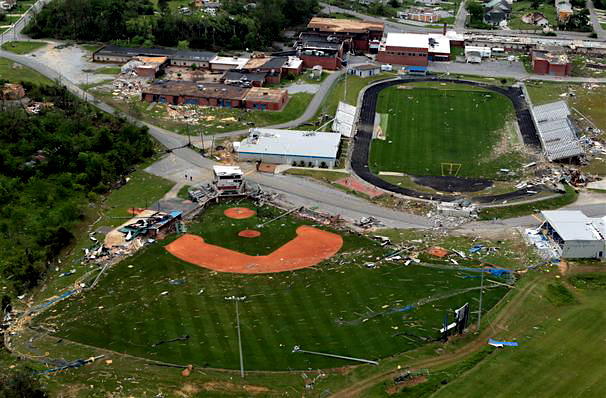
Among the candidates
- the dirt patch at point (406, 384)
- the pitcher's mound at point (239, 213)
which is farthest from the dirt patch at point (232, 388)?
the pitcher's mound at point (239, 213)

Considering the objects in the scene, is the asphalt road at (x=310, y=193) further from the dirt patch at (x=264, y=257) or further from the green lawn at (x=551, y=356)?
the green lawn at (x=551, y=356)

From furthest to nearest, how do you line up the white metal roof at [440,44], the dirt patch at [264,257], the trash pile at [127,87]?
the white metal roof at [440,44] → the trash pile at [127,87] → the dirt patch at [264,257]

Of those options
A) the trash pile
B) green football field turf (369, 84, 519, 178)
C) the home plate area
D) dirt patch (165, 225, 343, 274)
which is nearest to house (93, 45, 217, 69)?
the trash pile

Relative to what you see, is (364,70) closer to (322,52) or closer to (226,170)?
(322,52)

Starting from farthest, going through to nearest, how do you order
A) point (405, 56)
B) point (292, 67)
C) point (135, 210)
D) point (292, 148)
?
1. point (405, 56)
2. point (292, 67)
3. point (292, 148)
4. point (135, 210)

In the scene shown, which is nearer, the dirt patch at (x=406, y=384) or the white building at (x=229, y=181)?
the dirt patch at (x=406, y=384)

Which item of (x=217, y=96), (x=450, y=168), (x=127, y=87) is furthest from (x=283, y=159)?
(x=127, y=87)

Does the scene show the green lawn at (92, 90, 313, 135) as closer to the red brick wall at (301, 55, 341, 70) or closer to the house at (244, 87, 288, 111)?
the house at (244, 87, 288, 111)
